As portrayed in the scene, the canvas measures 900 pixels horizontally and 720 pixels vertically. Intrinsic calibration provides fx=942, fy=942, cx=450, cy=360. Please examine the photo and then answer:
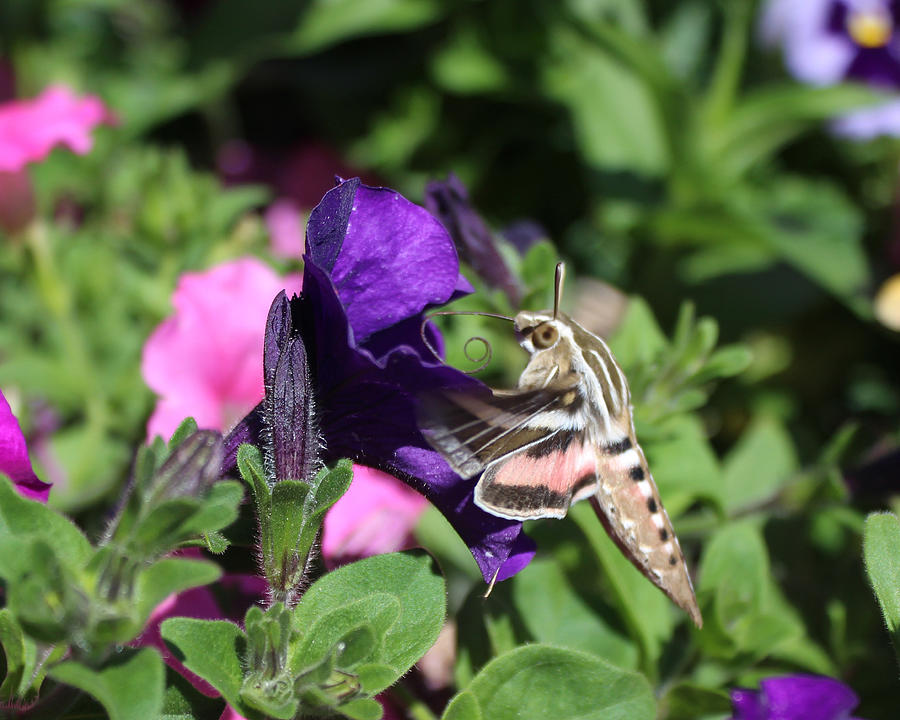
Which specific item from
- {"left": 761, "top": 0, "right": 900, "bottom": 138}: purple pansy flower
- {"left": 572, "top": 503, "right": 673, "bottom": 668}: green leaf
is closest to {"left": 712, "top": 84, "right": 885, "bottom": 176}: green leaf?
{"left": 761, "top": 0, "right": 900, "bottom": 138}: purple pansy flower

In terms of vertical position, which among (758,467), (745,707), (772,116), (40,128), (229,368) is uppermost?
(40,128)

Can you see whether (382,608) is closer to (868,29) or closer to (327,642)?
(327,642)

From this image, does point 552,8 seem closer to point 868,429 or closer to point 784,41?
point 784,41

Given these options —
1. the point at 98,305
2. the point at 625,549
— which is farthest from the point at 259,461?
the point at 98,305

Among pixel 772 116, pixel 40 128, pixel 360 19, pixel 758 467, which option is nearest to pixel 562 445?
pixel 758 467

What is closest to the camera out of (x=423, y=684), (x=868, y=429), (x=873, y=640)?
(x=423, y=684)

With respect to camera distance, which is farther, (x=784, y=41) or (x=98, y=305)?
(x=784, y=41)
